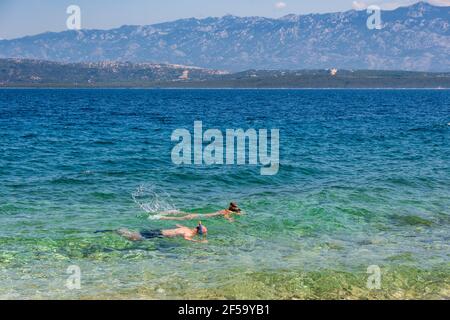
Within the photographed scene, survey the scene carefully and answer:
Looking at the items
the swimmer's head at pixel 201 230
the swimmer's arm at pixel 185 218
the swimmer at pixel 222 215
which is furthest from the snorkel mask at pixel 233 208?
the swimmer's head at pixel 201 230

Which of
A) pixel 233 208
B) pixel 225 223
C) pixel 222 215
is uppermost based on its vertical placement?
pixel 233 208

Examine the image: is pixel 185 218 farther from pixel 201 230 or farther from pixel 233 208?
pixel 201 230

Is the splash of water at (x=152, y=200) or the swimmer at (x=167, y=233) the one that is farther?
the splash of water at (x=152, y=200)

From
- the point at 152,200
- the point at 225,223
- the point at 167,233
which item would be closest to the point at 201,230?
the point at 167,233

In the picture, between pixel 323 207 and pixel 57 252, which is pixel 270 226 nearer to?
pixel 323 207

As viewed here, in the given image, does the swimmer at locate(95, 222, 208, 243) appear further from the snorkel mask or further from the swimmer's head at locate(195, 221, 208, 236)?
the snorkel mask

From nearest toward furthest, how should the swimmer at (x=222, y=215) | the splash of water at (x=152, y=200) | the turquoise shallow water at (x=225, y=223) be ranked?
the turquoise shallow water at (x=225, y=223)
the swimmer at (x=222, y=215)
the splash of water at (x=152, y=200)

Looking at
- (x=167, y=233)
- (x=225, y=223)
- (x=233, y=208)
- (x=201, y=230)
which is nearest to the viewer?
(x=167, y=233)

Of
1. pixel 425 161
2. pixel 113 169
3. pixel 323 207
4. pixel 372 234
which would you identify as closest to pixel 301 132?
pixel 425 161

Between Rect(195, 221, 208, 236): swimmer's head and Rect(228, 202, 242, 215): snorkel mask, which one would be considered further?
Rect(228, 202, 242, 215): snorkel mask

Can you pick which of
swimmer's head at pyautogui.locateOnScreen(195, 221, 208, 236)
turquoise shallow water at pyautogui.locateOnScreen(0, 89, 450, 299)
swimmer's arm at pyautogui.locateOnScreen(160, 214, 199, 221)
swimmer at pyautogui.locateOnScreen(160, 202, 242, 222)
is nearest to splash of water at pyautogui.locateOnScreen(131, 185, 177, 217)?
turquoise shallow water at pyautogui.locateOnScreen(0, 89, 450, 299)

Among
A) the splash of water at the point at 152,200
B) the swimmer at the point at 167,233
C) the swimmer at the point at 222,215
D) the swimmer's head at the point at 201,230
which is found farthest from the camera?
the splash of water at the point at 152,200

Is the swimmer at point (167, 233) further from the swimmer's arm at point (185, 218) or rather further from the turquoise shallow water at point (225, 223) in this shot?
the swimmer's arm at point (185, 218)
